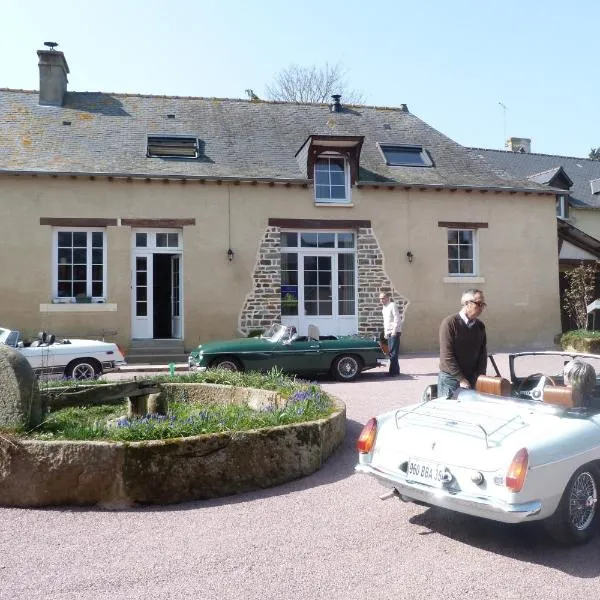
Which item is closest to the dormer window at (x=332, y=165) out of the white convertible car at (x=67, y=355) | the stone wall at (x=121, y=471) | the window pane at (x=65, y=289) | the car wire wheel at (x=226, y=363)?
the window pane at (x=65, y=289)

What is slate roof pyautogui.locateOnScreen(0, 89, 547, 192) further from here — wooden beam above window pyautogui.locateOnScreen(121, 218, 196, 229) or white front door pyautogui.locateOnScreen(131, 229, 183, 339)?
white front door pyautogui.locateOnScreen(131, 229, 183, 339)

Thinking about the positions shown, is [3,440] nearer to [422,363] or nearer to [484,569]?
[484,569]

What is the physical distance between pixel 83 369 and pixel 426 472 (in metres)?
8.94

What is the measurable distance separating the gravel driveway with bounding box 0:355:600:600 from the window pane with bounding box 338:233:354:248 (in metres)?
12.6

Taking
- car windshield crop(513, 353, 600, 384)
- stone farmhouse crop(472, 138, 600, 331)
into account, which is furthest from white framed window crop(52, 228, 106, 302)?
stone farmhouse crop(472, 138, 600, 331)

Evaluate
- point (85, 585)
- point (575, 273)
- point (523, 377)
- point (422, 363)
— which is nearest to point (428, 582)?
point (85, 585)

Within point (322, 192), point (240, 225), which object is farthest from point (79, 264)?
point (322, 192)

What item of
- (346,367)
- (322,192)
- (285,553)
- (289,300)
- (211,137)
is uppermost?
(211,137)

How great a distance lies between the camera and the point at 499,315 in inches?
728

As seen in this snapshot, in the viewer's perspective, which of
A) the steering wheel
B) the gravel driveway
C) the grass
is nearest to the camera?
the gravel driveway

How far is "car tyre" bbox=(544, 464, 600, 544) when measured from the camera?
4.25 metres

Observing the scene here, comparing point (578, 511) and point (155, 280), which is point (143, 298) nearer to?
point (155, 280)

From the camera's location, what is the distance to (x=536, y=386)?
18.4 ft

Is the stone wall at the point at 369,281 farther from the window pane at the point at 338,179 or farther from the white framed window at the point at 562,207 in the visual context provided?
the white framed window at the point at 562,207
